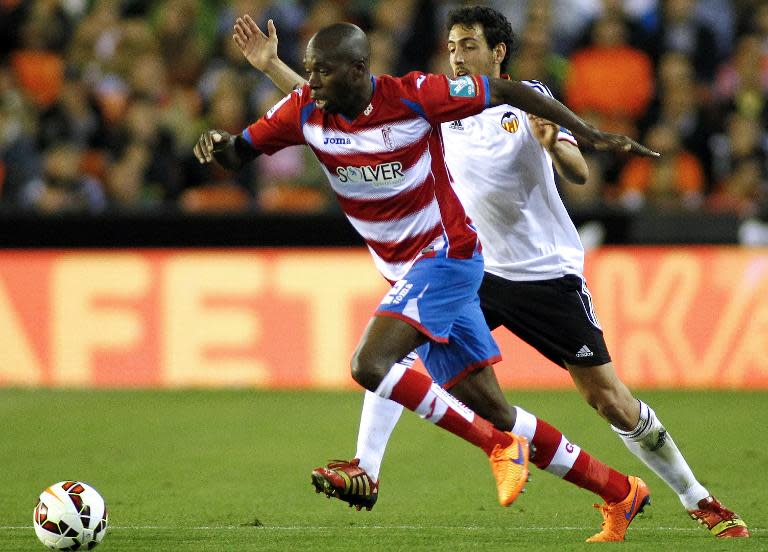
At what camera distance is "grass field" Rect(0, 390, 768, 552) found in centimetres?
613

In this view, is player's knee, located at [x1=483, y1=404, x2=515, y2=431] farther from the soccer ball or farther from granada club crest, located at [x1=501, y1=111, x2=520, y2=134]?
the soccer ball

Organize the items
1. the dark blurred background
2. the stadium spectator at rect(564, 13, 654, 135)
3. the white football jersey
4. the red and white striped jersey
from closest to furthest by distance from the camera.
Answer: the red and white striped jersey
the white football jersey
the dark blurred background
the stadium spectator at rect(564, 13, 654, 135)

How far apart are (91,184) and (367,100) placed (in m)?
7.63

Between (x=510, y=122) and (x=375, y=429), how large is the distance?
5.06 ft

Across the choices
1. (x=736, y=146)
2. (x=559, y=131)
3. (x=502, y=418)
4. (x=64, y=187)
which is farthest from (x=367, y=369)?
(x=736, y=146)

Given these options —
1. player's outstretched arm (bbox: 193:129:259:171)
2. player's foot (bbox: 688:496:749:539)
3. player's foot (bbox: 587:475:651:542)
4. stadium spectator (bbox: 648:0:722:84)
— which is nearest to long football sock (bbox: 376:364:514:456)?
player's foot (bbox: 587:475:651:542)

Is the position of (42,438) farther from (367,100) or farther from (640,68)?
(640,68)

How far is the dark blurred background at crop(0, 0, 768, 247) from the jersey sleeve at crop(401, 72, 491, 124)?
6.41 metres

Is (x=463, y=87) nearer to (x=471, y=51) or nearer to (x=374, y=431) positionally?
(x=471, y=51)

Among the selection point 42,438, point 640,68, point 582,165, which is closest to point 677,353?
point 640,68

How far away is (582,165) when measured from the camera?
6035 mm

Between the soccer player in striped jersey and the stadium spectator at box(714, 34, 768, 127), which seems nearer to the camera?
the soccer player in striped jersey

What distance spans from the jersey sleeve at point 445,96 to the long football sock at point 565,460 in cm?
136

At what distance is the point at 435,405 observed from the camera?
5.76 meters
